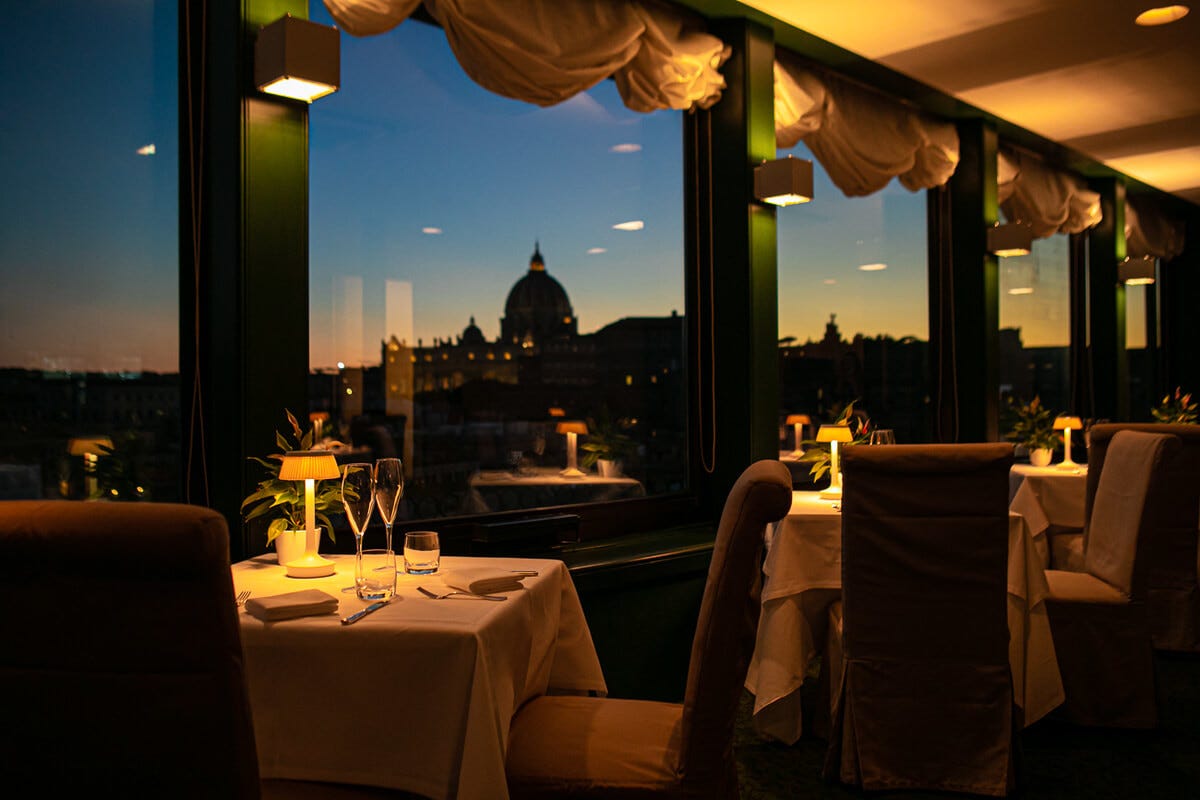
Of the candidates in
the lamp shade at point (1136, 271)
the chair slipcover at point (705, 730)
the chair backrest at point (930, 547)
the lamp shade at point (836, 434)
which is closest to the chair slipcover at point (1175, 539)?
the lamp shade at point (836, 434)

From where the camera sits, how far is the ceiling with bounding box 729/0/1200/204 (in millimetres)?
4434

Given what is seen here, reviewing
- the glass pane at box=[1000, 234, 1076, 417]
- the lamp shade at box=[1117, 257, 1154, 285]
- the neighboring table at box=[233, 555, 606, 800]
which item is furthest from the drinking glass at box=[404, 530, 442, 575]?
the lamp shade at box=[1117, 257, 1154, 285]

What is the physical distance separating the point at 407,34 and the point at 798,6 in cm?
188

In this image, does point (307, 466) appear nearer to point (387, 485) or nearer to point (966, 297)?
point (387, 485)

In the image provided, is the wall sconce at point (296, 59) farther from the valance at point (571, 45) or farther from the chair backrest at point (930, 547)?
the chair backrest at point (930, 547)

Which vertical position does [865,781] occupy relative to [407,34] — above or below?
below

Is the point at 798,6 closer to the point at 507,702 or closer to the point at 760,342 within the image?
the point at 760,342

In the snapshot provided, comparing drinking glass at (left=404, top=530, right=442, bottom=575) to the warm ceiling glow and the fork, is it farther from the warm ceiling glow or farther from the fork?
the warm ceiling glow

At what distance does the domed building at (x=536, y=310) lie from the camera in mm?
3777

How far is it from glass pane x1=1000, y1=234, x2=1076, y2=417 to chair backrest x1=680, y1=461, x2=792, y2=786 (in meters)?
5.49

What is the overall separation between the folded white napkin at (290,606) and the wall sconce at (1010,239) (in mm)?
5354

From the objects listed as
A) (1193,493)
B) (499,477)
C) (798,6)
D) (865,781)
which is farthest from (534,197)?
(1193,493)

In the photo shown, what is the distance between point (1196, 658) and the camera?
4.04 meters

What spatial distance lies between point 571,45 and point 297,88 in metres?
1.26
